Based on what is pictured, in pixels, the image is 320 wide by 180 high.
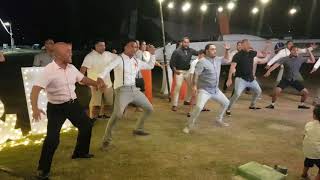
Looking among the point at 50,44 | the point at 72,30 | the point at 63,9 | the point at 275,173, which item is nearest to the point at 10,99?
the point at 50,44

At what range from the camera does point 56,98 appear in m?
5.94

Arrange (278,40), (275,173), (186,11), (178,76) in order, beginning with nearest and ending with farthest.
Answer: (275,173) < (178,76) < (278,40) < (186,11)

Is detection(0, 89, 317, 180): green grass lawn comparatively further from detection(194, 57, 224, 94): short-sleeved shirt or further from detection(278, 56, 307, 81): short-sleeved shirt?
detection(278, 56, 307, 81): short-sleeved shirt

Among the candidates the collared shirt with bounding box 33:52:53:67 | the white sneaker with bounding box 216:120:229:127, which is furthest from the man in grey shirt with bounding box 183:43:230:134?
the collared shirt with bounding box 33:52:53:67

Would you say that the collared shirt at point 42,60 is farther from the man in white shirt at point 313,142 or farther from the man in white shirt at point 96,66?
the man in white shirt at point 313,142

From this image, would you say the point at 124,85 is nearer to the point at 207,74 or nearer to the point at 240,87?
the point at 207,74

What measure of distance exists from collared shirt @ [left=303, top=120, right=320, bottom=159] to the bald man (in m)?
3.34

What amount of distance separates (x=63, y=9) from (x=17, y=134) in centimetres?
7865

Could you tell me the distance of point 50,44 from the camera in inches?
353

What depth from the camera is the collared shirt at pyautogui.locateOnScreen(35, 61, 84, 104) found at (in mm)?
5812

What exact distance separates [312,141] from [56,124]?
3.68m

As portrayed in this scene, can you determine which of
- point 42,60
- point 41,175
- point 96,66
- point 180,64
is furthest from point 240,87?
point 41,175

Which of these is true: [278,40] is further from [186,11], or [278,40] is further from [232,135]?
[232,135]

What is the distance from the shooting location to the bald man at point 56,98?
19.0 feet
